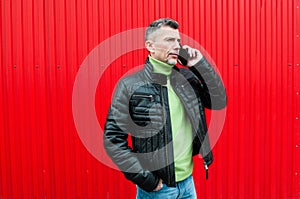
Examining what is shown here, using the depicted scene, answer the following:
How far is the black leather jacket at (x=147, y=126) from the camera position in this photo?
1.99 metres

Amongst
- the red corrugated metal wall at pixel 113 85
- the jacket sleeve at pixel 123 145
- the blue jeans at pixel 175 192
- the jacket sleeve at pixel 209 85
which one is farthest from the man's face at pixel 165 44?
the red corrugated metal wall at pixel 113 85

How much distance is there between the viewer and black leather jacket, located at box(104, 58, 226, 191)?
1.99 metres

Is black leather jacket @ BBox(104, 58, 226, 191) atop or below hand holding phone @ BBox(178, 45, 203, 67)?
below

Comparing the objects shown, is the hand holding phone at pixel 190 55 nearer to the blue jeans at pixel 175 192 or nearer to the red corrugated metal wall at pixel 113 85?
the blue jeans at pixel 175 192

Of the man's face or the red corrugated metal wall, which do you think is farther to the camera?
the red corrugated metal wall

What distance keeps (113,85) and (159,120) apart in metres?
1.50

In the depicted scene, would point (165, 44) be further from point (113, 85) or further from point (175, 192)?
point (113, 85)

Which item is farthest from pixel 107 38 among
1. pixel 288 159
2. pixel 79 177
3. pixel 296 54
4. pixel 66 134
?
pixel 288 159

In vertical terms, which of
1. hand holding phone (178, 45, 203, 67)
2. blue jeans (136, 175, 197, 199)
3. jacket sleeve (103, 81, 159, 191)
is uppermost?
hand holding phone (178, 45, 203, 67)

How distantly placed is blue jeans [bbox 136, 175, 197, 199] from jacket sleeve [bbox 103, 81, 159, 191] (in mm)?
72

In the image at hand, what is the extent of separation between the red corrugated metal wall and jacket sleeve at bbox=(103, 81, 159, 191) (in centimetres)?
142

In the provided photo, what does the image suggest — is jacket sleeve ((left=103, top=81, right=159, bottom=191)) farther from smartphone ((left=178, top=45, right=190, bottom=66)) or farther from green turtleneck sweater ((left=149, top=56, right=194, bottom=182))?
smartphone ((left=178, top=45, right=190, bottom=66))

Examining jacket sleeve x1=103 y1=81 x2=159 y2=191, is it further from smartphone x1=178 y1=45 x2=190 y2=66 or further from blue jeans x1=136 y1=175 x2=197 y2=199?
smartphone x1=178 y1=45 x2=190 y2=66

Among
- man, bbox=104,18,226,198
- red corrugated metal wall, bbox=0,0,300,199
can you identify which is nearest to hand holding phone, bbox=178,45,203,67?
man, bbox=104,18,226,198
